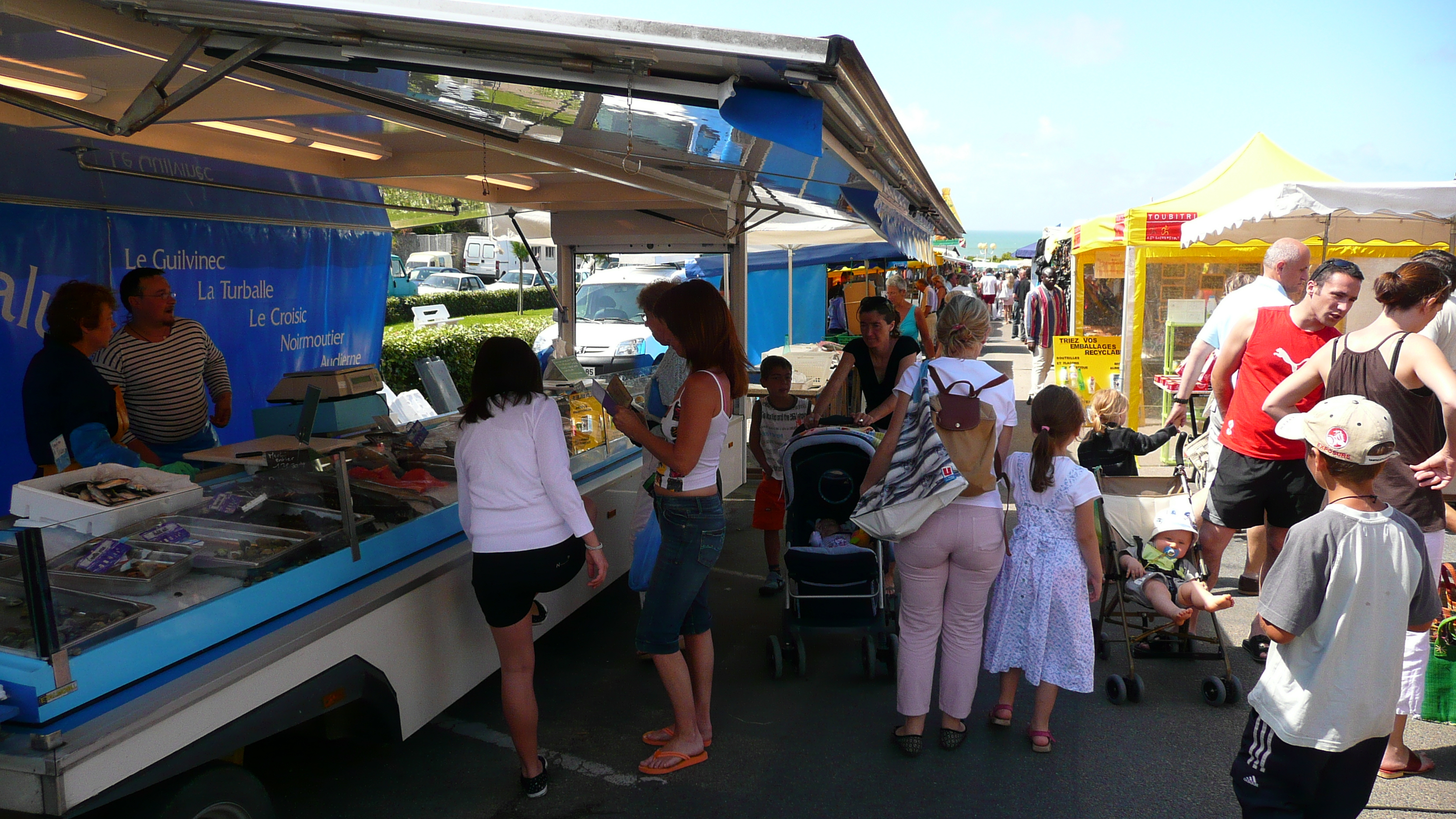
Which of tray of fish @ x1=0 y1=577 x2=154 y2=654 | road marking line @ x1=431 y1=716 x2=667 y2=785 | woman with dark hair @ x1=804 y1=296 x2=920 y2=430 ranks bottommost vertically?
road marking line @ x1=431 y1=716 x2=667 y2=785

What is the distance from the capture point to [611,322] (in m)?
13.5

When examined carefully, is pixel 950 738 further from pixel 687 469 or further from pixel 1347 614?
pixel 1347 614

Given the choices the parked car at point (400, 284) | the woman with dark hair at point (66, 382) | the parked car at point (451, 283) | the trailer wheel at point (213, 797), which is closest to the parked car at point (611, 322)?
the woman with dark hair at point (66, 382)

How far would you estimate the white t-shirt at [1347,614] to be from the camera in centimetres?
228

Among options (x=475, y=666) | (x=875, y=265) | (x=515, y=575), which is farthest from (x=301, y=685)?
(x=875, y=265)

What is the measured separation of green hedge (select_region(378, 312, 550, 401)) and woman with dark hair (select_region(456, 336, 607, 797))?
7.41 m

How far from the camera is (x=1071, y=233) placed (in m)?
12.8

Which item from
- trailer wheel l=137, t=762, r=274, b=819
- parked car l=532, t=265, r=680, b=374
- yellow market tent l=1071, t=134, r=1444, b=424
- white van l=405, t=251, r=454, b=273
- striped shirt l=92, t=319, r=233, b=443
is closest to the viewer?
trailer wheel l=137, t=762, r=274, b=819

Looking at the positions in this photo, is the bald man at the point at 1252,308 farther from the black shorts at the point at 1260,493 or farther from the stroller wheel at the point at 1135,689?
the stroller wheel at the point at 1135,689

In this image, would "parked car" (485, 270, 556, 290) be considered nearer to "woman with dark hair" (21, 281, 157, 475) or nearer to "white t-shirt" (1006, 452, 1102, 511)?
"woman with dark hair" (21, 281, 157, 475)

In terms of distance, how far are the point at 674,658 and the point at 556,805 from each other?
67 cm

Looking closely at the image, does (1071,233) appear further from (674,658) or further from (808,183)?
(674,658)

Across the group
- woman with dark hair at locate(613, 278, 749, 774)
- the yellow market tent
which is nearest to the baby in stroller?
woman with dark hair at locate(613, 278, 749, 774)

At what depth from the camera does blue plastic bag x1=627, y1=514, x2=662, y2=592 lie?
4371 millimetres
